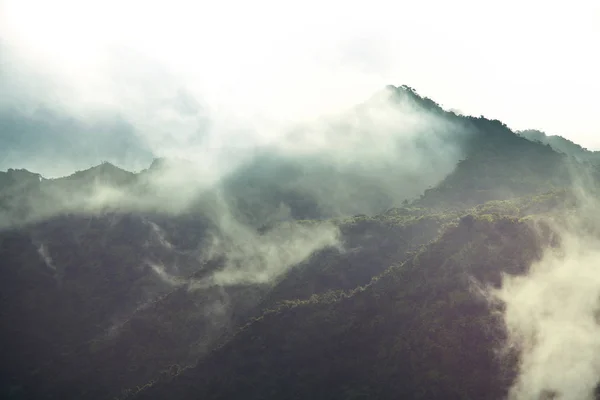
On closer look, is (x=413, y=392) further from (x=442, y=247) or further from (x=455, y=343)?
(x=442, y=247)

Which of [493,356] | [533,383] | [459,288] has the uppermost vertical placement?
[459,288]

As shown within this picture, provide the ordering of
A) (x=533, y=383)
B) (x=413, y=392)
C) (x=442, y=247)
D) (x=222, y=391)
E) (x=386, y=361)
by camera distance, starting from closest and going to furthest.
Answer: (x=533, y=383) < (x=413, y=392) < (x=386, y=361) < (x=222, y=391) < (x=442, y=247)

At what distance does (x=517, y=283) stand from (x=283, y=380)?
79.7 m

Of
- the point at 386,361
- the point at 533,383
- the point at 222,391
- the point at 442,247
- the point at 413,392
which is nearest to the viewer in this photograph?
the point at 533,383

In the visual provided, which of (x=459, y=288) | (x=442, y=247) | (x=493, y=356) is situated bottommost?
(x=493, y=356)

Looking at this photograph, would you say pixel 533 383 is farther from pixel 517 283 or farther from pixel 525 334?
pixel 517 283

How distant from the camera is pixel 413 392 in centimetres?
16088

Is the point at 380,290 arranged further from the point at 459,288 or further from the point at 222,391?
the point at 222,391

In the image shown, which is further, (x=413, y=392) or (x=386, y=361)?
(x=386, y=361)

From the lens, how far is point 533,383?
15012 cm

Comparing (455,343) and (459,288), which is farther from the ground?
(459,288)

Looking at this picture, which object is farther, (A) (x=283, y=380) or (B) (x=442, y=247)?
(B) (x=442, y=247)

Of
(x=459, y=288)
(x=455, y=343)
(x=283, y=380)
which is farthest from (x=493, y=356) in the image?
(x=283, y=380)

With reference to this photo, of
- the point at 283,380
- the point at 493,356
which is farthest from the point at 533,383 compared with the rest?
the point at 283,380
